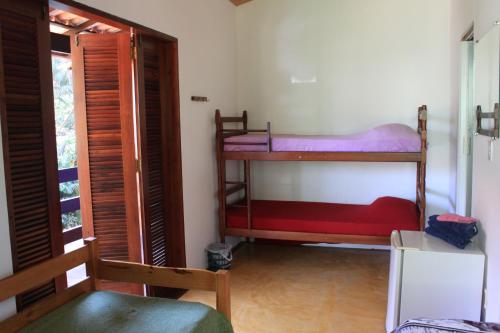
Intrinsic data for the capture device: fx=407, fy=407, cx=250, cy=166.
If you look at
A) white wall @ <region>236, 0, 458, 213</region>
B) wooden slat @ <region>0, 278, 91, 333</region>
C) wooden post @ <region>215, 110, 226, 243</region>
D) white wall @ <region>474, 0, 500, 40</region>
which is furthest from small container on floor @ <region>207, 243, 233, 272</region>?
white wall @ <region>474, 0, 500, 40</region>

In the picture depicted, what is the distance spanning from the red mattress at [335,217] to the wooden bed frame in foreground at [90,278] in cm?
182

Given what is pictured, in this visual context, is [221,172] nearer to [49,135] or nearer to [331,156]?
[331,156]

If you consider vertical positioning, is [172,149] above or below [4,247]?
above

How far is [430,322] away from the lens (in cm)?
162

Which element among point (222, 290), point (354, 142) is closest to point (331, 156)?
point (354, 142)

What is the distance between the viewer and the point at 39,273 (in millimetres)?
1783

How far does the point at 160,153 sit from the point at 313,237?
149 cm

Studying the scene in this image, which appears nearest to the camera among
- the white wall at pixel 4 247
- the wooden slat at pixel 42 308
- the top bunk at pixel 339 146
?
the wooden slat at pixel 42 308

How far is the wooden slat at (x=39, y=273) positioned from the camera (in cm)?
163

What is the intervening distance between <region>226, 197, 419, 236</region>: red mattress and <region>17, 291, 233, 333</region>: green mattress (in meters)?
1.86

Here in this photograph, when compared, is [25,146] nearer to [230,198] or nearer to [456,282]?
[456,282]

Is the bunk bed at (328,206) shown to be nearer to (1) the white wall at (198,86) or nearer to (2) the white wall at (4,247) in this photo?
(1) the white wall at (198,86)

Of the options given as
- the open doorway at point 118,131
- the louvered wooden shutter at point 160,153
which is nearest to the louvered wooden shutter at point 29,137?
the open doorway at point 118,131

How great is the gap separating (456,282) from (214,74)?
105 inches
